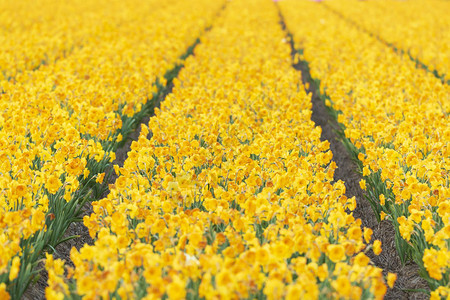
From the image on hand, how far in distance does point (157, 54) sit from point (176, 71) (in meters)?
0.87

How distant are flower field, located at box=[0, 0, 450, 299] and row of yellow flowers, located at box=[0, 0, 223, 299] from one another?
2cm

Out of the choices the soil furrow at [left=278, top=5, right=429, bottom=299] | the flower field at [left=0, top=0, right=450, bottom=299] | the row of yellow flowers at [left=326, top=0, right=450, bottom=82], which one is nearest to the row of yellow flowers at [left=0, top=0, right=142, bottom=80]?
the flower field at [left=0, top=0, right=450, bottom=299]

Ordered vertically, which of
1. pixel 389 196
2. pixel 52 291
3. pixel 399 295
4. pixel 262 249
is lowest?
pixel 399 295

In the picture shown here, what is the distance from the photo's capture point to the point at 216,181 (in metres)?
3.87

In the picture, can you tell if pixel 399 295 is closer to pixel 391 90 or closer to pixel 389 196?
pixel 389 196

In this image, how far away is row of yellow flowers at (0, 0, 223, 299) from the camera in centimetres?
298

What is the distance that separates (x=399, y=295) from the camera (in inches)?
140

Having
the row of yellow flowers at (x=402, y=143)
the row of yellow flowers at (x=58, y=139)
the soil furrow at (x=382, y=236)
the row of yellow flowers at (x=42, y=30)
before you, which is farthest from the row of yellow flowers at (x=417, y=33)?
the row of yellow flowers at (x=42, y=30)

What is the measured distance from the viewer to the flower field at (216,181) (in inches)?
99.3

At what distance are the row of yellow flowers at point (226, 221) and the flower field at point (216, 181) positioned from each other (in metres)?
0.01

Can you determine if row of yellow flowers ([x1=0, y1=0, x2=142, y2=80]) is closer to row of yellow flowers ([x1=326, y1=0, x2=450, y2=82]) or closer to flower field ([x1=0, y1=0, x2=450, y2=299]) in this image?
flower field ([x1=0, y1=0, x2=450, y2=299])

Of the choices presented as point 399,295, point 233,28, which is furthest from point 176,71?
point 399,295

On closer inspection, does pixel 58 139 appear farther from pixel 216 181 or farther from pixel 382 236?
pixel 382 236

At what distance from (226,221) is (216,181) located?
84cm
